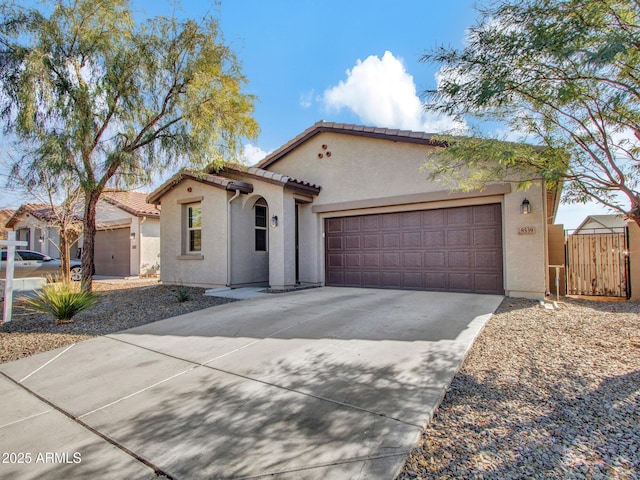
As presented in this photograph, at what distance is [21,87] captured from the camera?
7.86 meters

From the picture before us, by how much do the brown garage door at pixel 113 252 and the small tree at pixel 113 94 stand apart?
9.82 m

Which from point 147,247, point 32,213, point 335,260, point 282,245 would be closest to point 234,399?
point 282,245

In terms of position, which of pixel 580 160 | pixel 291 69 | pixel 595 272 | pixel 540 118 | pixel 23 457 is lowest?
pixel 23 457

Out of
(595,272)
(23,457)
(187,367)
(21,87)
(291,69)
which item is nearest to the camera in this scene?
(23,457)

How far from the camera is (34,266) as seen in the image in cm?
1514

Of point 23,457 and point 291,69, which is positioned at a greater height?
point 291,69

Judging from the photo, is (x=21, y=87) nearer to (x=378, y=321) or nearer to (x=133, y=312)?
(x=133, y=312)

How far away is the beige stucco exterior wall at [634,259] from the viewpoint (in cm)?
845

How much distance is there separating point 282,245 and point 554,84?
25.9 ft

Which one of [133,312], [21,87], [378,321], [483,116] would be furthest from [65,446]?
[21,87]

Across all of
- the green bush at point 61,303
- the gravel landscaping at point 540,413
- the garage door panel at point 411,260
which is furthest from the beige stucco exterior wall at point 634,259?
the green bush at point 61,303

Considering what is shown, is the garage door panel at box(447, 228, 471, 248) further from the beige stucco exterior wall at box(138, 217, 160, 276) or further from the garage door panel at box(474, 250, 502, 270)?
the beige stucco exterior wall at box(138, 217, 160, 276)

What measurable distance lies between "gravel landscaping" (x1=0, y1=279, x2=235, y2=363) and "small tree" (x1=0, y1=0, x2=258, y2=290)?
1.78 m

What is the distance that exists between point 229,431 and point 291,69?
12204 mm
